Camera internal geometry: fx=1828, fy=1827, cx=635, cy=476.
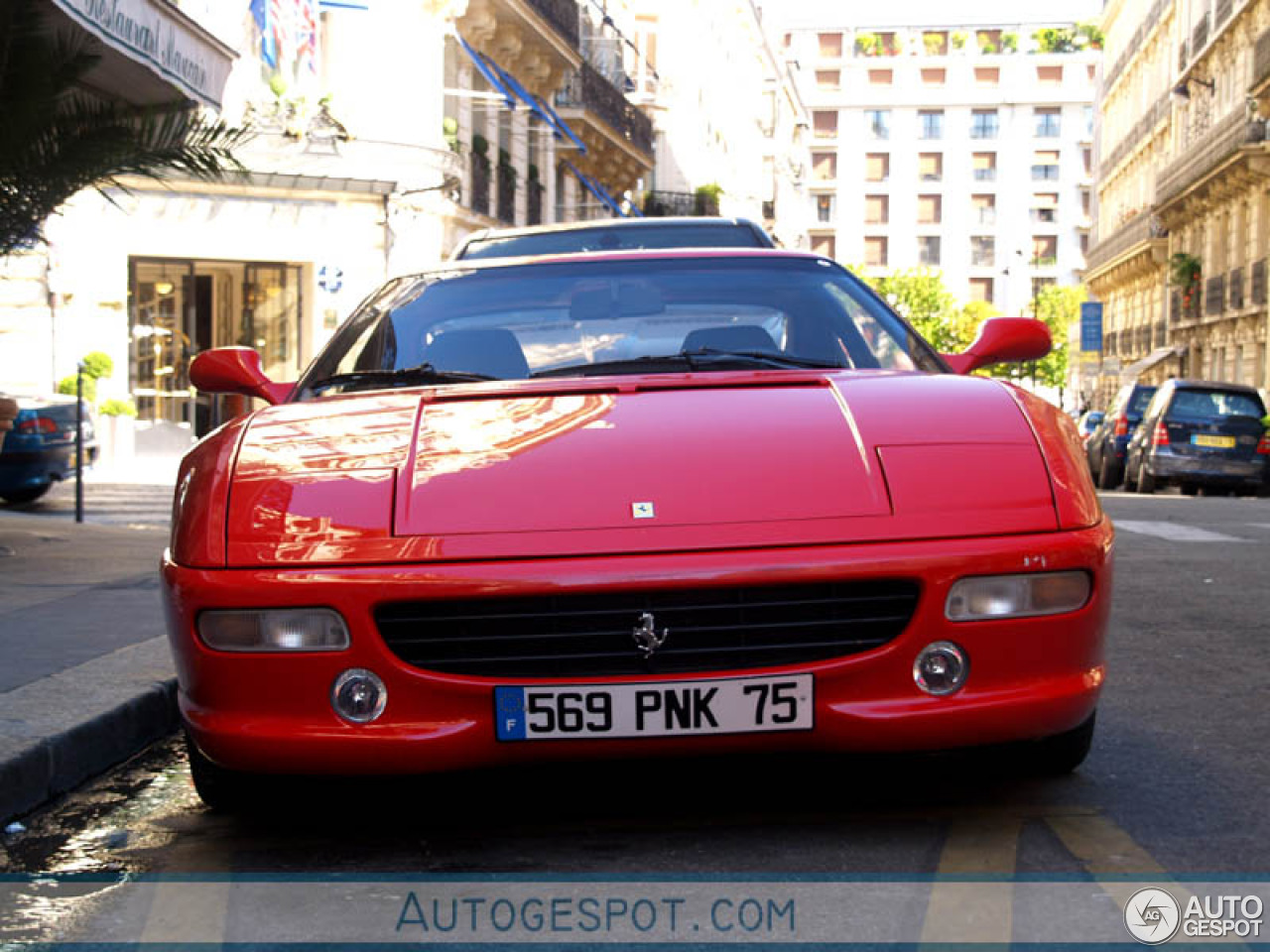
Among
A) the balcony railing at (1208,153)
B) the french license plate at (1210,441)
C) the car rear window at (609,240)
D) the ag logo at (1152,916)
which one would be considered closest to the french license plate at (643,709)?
the ag logo at (1152,916)

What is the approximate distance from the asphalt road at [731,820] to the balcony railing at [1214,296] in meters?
42.6

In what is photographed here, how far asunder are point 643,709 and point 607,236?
5.72 metres

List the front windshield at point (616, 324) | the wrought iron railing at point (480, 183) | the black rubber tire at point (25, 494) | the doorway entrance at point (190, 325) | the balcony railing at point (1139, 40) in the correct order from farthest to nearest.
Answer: the balcony railing at point (1139, 40), the wrought iron railing at point (480, 183), the doorway entrance at point (190, 325), the black rubber tire at point (25, 494), the front windshield at point (616, 324)

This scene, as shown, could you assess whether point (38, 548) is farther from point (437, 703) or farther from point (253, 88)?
point (253, 88)

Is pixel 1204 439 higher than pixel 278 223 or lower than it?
lower

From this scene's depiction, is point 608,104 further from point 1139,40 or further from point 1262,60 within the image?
point 1139,40

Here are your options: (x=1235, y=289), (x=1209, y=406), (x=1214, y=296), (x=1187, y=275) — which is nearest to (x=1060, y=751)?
(x=1209, y=406)

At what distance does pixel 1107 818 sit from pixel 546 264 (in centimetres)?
241

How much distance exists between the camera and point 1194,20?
51.6 meters

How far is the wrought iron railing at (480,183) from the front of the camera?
3216 cm

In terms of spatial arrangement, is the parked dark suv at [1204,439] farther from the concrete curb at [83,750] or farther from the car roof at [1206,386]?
the concrete curb at [83,750]

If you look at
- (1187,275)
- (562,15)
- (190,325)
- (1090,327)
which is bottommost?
(190,325)

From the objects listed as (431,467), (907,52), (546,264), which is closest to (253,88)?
(546,264)

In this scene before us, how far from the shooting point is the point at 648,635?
361 centimetres
